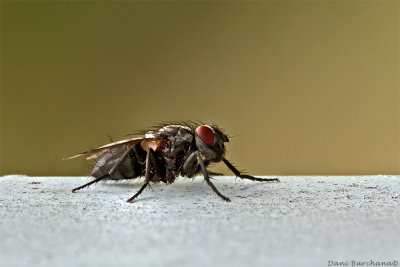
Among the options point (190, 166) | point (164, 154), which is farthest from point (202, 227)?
point (164, 154)

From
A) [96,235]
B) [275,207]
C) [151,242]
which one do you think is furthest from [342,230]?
[96,235]

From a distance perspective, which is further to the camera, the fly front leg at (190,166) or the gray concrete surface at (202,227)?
the fly front leg at (190,166)

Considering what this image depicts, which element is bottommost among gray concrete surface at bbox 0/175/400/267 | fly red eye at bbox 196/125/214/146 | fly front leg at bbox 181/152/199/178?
gray concrete surface at bbox 0/175/400/267

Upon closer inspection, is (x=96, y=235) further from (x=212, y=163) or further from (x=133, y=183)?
(x=133, y=183)

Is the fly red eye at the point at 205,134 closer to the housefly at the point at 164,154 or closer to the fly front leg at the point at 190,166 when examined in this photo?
the housefly at the point at 164,154

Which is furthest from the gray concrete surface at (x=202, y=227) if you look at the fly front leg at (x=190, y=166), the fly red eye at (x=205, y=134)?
the fly red eye at (x=205, y=134)

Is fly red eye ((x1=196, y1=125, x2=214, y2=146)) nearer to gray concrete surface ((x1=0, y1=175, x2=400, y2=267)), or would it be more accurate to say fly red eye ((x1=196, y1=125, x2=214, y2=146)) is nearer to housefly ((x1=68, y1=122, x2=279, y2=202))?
housefly ((x1=68, y1=122, x2=279, y2=202))

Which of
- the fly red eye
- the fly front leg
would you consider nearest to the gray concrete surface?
the fly front leg
